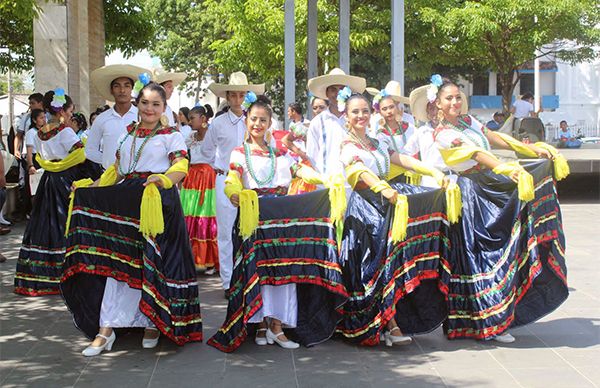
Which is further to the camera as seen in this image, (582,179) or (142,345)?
(582,179)

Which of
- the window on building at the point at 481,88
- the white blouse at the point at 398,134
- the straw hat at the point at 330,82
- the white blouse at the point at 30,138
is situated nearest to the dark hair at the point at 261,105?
the straw hat at the point at 330,82

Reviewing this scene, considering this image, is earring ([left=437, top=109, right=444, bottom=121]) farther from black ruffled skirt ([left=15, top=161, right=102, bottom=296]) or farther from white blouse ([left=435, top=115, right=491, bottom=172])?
black ruffled skirt ([left=15, top=161, right=102, bottom=296])

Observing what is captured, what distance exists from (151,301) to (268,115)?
1.56 meters

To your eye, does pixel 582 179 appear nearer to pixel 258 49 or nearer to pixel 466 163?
pixel 258 49

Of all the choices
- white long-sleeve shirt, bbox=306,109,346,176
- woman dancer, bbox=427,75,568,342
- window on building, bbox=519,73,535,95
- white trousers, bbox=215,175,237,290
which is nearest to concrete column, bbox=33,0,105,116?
white trousers, bbox=215,175,237,290

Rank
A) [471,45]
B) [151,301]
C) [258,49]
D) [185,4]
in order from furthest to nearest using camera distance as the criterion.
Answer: [185,4]
[471,45]
[258,49]
[151,301]

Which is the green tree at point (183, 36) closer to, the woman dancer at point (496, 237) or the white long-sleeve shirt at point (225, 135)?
the white long-sleeve shirt at point (225, 135)

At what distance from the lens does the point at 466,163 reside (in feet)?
19.1

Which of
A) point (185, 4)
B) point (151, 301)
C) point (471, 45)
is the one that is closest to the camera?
point (151, 301)

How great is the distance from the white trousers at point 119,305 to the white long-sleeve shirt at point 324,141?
75.1 inches

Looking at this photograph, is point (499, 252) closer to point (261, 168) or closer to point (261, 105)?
point (261, 168)

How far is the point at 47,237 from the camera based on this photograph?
7.78 meters

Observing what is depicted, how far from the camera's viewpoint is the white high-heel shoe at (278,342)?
18.5 ft

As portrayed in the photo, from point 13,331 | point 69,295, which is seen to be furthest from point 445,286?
point 13,331
